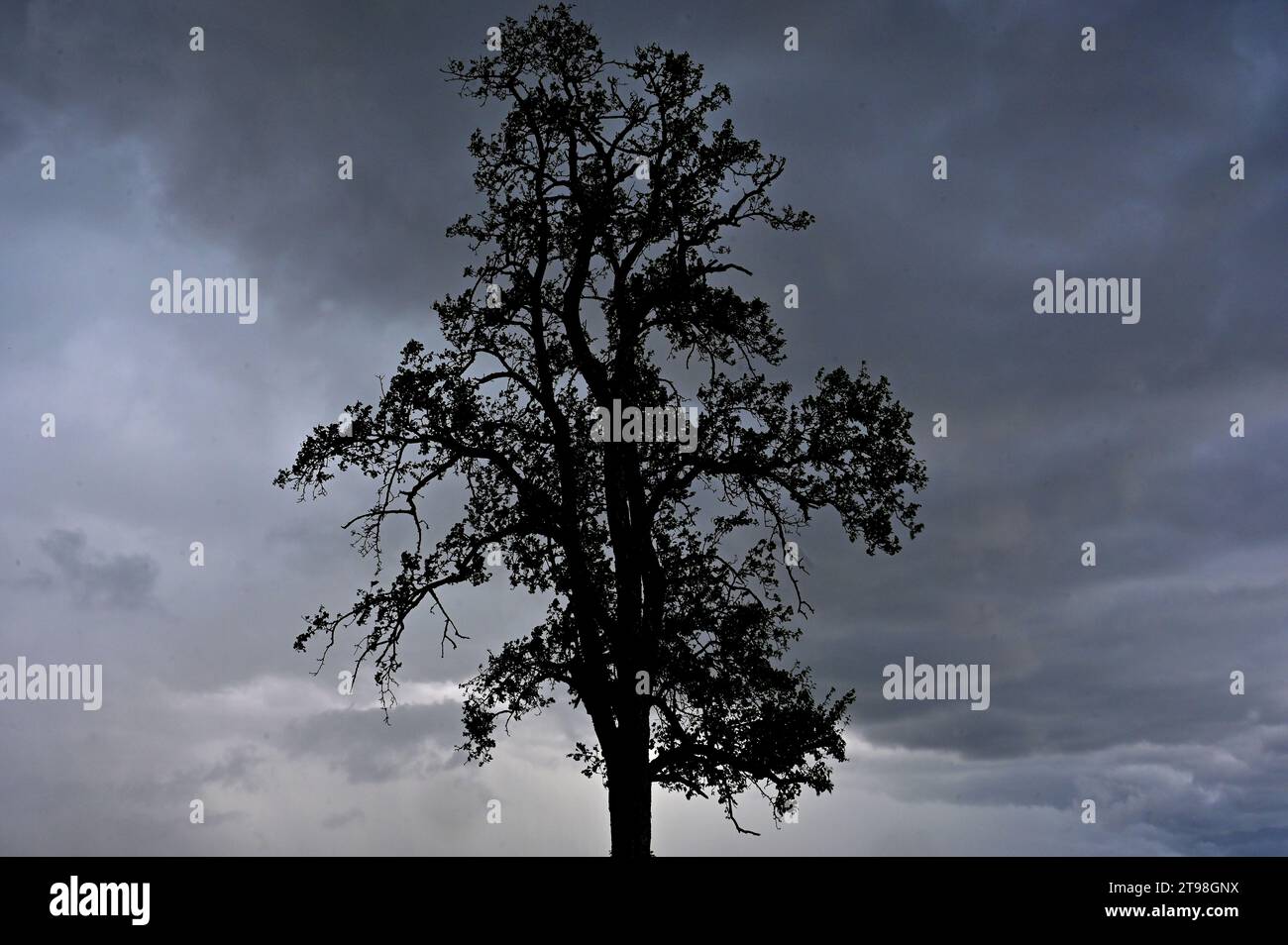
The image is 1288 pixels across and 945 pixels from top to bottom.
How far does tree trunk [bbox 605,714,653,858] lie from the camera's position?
20.6 meters

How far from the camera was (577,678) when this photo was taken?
21.4 m

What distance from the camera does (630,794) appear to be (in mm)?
→ 20734

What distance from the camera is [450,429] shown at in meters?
21.3

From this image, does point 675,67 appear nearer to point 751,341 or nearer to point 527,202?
point 527,202

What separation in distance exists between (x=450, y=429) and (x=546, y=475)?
6.71ft

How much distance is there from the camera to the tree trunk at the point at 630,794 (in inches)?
810
